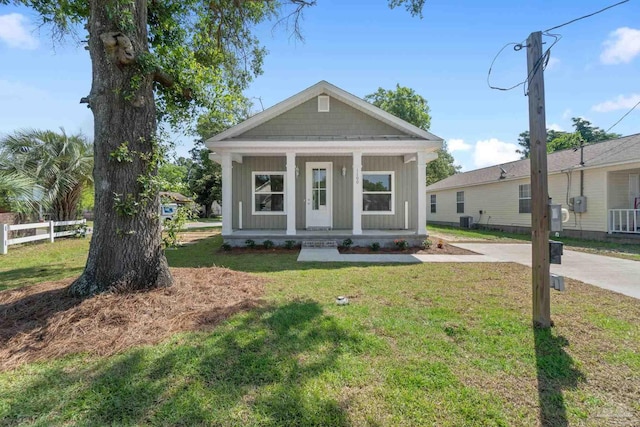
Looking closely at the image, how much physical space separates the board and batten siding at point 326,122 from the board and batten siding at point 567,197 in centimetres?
955

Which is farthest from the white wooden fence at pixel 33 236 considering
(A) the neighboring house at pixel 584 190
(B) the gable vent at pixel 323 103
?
(A) the neighboring house at pixel 584 190

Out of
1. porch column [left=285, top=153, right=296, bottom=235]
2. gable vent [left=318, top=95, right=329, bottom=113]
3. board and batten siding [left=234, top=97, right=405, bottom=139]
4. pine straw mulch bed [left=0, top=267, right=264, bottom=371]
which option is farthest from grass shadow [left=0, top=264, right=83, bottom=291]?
gable vent [left=318, top=95, right=329, bottom=113]

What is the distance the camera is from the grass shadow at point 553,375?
2145mm

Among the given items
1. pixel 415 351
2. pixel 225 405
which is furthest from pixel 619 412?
pixel 225 405

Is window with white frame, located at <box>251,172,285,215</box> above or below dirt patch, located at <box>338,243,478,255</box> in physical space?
above

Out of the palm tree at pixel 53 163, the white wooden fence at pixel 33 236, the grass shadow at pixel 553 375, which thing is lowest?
the grass shadow at pixel 553 375

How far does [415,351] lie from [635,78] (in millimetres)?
9547

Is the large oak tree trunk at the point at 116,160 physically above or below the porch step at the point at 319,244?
above

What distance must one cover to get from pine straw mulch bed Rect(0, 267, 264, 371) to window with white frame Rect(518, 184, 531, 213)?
635 inches

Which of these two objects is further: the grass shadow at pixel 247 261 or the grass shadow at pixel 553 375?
the grass shadow at pixel 247 261

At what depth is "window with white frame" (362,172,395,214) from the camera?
37.8 feet

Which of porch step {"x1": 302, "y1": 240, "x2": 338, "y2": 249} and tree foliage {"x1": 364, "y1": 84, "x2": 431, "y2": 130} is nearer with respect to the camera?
porch step {"x1": 302, "y1": 240, "x2": 338, "y2": 249}

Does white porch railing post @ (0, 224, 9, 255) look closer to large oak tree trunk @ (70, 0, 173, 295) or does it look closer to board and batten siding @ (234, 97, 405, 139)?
large oak tree trunk @ (70, 0, 173, 295)

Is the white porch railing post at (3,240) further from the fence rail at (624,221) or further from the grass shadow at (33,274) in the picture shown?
the fence rail at (624,221)
